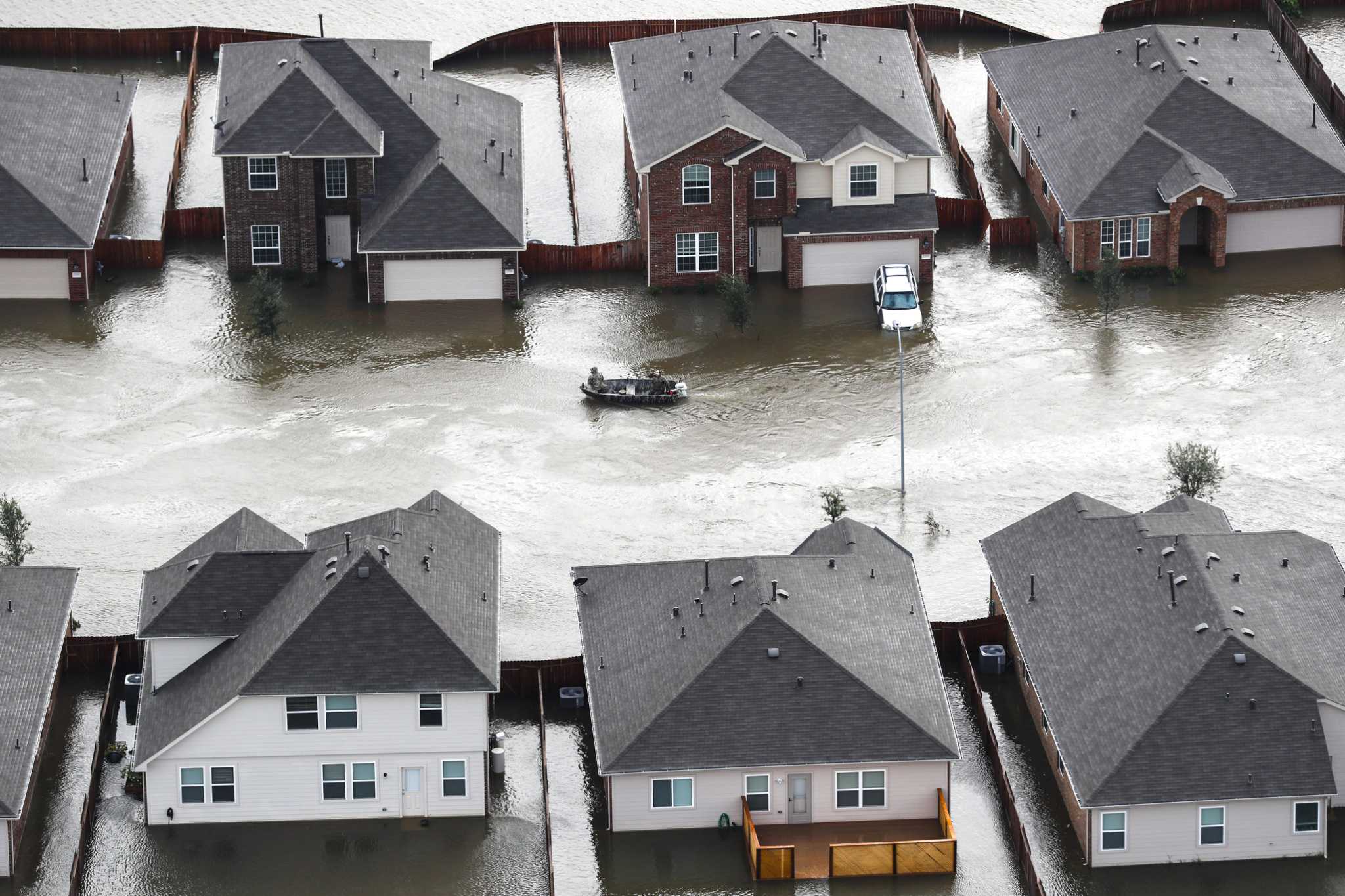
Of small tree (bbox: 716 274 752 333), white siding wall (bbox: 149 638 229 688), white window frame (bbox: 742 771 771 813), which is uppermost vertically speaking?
small tree (bbox: 716 274 752 333)

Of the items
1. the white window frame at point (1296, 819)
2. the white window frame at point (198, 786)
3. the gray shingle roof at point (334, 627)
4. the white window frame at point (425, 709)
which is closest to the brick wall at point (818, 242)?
the gray shingle roof at point (334, 627)

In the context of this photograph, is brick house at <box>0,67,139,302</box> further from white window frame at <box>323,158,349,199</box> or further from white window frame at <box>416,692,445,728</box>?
white window frame at <box>416,692,445,728</box>

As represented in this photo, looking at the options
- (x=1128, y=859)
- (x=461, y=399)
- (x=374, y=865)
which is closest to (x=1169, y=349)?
(x=461, y=399)

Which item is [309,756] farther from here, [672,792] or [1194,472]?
[1194,472]

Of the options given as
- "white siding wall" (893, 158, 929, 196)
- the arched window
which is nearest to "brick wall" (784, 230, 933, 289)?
"white siding wall" (893, 158, 929, 196)

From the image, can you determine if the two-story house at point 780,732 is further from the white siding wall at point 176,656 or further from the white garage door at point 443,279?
the white garage door at point 443,279

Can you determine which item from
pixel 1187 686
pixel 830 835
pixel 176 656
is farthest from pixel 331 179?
pixel 1187 686
